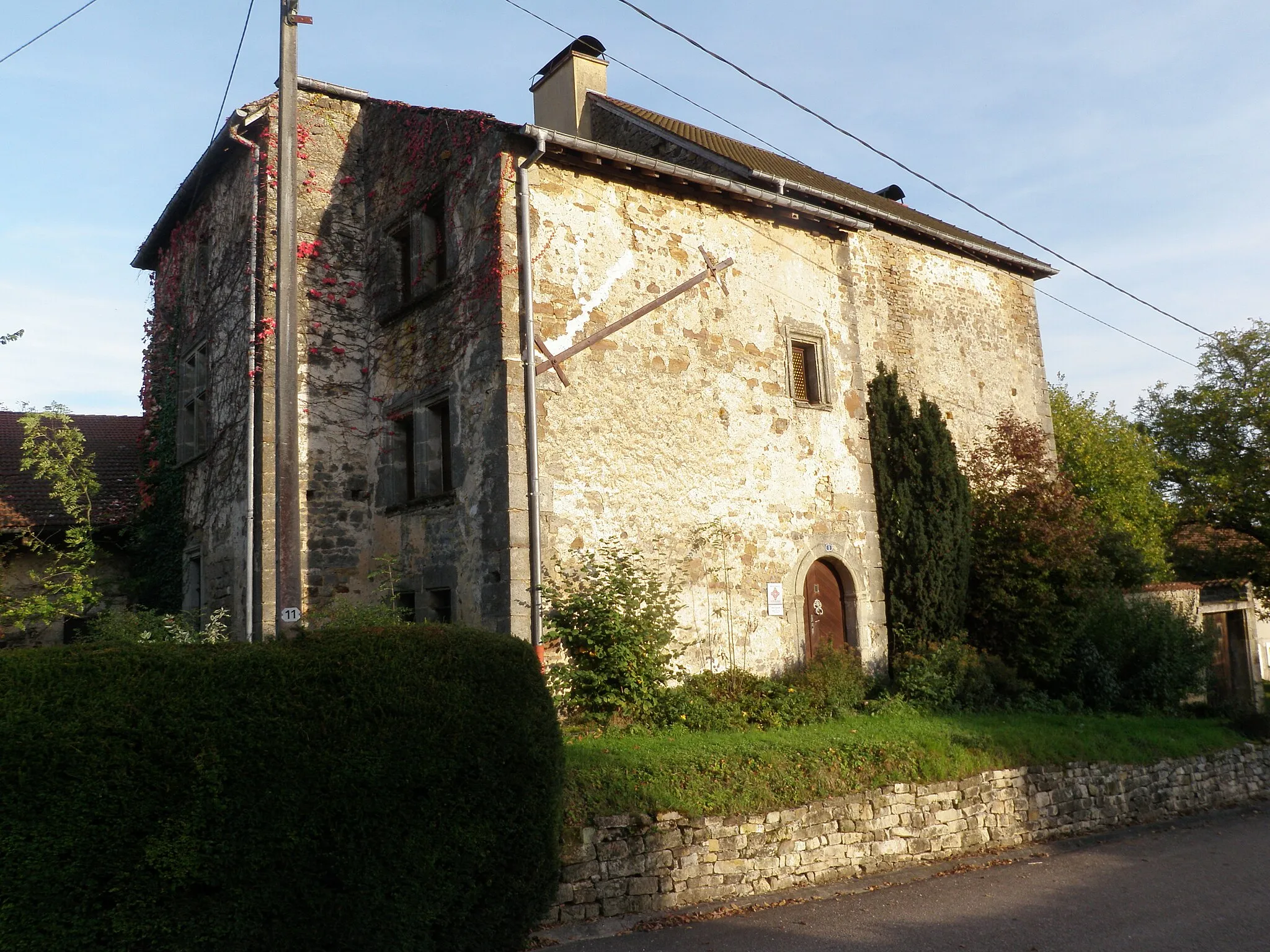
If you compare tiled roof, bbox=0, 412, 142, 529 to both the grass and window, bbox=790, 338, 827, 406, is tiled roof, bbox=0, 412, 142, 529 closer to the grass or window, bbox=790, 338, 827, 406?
the grass

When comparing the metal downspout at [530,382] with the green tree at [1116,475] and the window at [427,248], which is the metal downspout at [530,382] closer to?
the window at [427,248]

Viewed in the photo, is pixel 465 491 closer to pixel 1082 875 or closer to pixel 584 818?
pixel 584 818

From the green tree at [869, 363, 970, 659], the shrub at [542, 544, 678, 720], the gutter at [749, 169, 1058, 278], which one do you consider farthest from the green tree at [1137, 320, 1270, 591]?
the shrub at [542, 544, 678, 720]

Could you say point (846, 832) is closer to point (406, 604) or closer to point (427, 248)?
point (406, 604)

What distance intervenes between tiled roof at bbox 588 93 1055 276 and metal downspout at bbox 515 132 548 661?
406 cm

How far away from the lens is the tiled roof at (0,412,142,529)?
47.1 ft

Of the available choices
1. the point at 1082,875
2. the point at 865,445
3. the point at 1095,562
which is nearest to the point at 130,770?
the point at 1082,875

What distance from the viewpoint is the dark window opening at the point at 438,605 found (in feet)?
36.9

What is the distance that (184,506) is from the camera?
48.9 ft

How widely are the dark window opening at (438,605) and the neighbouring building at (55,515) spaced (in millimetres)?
6044

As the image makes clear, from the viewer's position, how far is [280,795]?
5.50m

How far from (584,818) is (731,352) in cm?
690

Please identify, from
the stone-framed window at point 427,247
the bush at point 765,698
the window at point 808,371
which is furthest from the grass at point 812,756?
the stone-framed window at point 427,247

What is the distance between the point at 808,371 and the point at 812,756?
618cm
